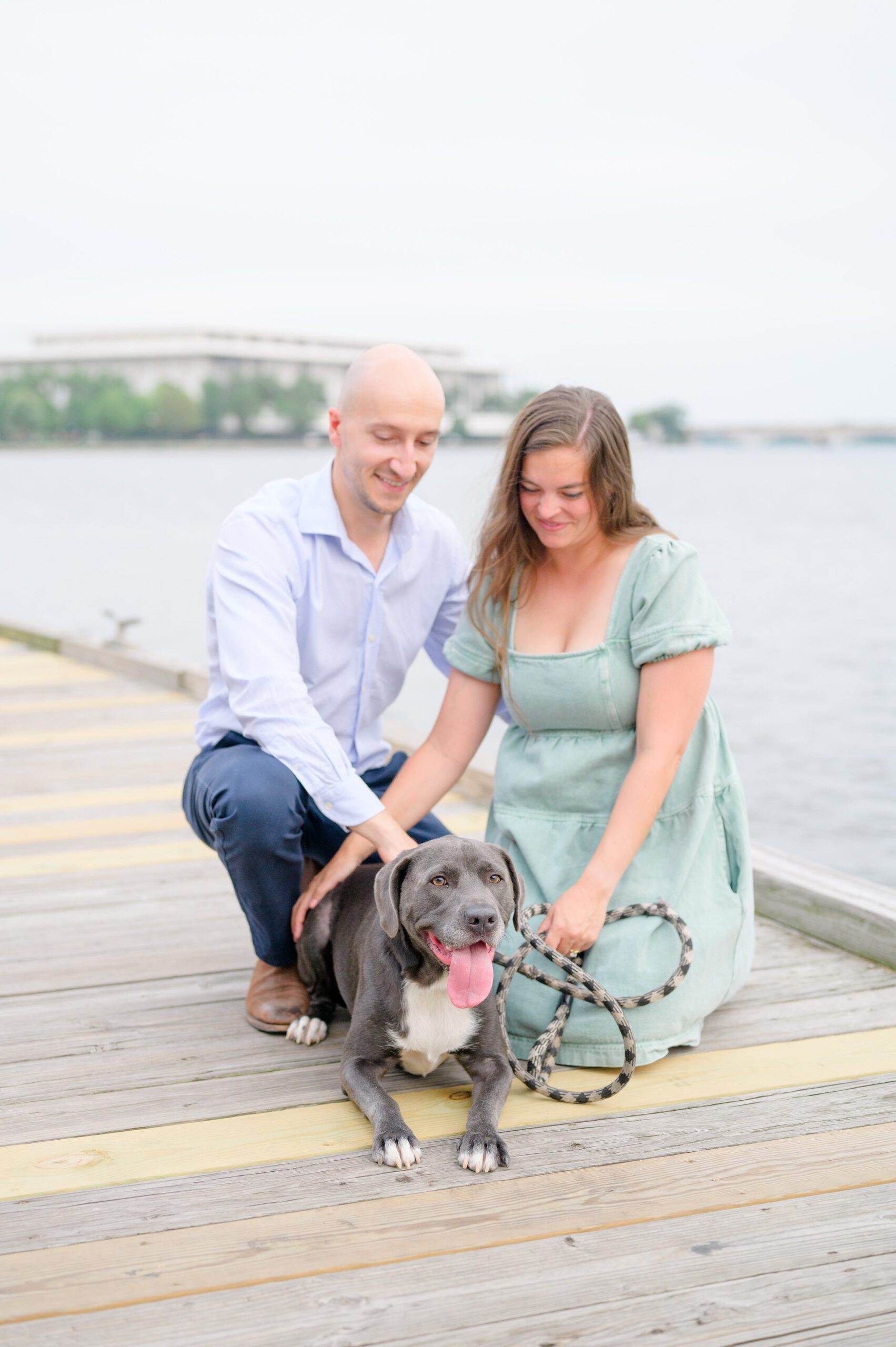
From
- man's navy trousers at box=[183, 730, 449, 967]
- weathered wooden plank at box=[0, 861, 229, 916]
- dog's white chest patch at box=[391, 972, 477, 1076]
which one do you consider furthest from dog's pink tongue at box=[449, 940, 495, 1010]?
weathered wooden plank at box=[0, 861, 229, 916]

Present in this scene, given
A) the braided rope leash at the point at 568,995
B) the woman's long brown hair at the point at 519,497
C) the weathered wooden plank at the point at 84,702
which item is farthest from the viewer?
the weathered wooden plank at the point at 84,702

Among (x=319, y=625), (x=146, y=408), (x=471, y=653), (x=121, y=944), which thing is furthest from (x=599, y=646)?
(x=146, y=408)

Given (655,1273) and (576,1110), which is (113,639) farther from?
(655,1273)

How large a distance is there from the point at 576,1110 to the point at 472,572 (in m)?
1.43

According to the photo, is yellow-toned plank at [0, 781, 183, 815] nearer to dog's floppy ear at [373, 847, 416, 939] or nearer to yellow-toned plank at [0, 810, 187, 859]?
yellow-toned plank at [0, 810, 187, 859]

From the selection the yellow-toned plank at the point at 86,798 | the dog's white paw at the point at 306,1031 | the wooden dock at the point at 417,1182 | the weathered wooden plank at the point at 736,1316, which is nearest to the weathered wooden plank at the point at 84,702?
the yellow-toned plank at the point at 86,798

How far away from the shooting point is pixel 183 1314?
2.16 meters

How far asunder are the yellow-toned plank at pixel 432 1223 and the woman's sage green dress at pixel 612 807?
1.72 feet

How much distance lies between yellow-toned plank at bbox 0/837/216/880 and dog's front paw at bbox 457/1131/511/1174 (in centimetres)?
239

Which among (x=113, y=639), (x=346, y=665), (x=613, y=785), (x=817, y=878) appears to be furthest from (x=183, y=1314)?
(x=113, y=639)

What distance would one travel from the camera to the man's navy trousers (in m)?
3.29

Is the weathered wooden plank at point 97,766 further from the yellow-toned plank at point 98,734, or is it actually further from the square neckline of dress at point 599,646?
the square neckline of dress at point 599,646

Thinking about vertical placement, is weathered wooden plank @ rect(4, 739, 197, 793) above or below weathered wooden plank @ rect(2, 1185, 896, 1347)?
below

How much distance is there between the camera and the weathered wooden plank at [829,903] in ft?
12.3
